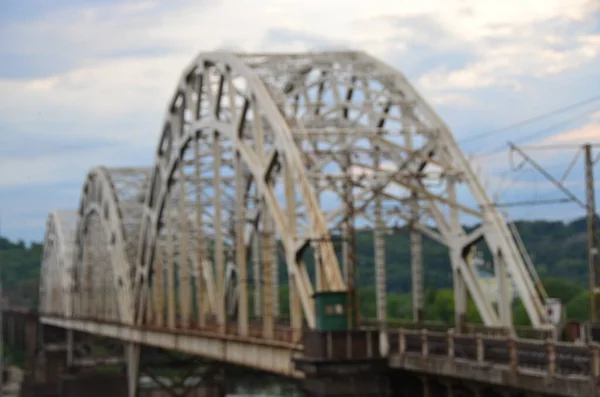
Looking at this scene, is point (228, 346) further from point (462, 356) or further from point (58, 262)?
point (58, 262)

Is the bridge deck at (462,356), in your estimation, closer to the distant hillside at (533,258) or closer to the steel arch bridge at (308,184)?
the steel arch bridge at (308,184)

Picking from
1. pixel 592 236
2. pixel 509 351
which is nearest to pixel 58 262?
pixel 592 236

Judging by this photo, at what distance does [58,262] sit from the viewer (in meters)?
153

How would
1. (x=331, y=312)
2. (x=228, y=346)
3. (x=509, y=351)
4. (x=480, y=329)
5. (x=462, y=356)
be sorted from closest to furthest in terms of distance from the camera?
1. (x=509, y=351)
2. (x=462, y=356)
3. (x=331, y=312)
4. (x=480, y=329)
5. (x=228, y=346)

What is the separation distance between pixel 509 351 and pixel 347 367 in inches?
320

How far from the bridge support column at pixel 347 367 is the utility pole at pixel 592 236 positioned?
588 cm

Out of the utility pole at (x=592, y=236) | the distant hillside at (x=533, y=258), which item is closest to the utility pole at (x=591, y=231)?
the utility pole at (x=592, y=236)

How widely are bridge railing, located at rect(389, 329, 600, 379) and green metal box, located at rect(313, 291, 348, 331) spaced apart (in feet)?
5.80

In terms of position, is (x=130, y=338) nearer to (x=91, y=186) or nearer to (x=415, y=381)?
(x=91, y=186)

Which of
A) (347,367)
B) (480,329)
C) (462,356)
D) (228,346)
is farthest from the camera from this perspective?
(228,346)

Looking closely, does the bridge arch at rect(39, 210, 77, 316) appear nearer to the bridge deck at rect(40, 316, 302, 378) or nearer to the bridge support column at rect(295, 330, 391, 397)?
the bridge deck at rect(40, 316, 302, 378)

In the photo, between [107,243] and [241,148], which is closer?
[241,148]

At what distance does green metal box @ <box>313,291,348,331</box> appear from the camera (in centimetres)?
4022

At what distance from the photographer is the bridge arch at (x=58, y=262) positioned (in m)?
140
